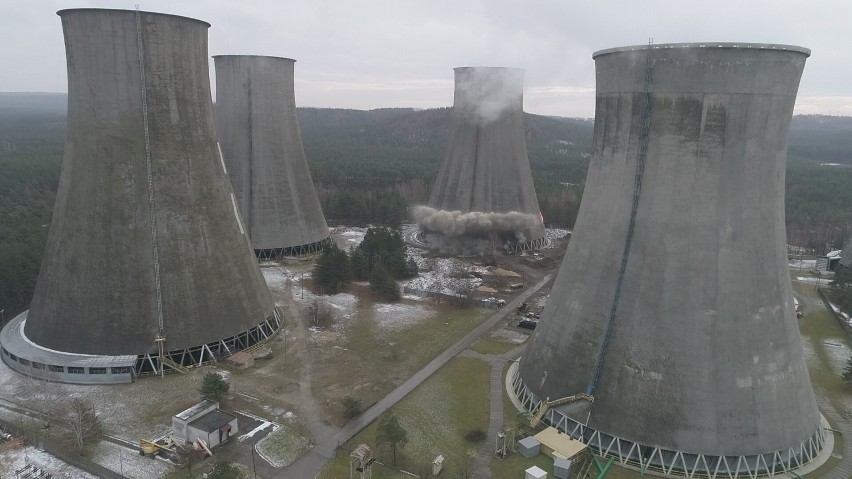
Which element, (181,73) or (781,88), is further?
(181,73)

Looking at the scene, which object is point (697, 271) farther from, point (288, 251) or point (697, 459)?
point (288, 251)

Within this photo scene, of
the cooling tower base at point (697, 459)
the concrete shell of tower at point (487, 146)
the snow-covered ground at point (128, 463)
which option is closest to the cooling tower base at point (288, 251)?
the concrete shell of tower at point (487, 146)

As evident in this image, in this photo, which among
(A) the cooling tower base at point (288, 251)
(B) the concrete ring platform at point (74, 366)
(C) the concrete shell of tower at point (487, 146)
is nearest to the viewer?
(B) the concrete ring platform at point (74, 366)

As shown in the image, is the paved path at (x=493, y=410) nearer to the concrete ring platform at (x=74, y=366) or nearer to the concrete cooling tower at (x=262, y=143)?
the concrete ring platform at (x=74, y=366)

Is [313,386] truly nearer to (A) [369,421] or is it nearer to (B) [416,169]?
(A) [369,421]

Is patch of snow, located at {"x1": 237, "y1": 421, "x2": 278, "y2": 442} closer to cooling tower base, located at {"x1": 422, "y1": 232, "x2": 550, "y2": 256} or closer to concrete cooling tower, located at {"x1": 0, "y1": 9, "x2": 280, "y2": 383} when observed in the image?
concrete cooling tower, located at {"x1": 0, "y1": 9, "x2": 280, "y2": 383}

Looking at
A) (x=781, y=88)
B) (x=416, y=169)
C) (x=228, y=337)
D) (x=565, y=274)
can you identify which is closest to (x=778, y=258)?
(x=781, y=88)
